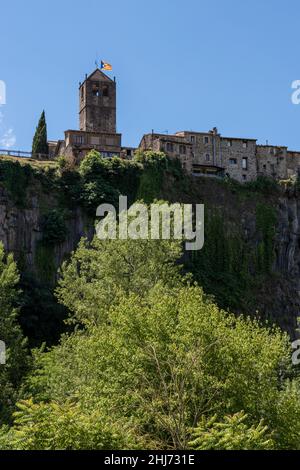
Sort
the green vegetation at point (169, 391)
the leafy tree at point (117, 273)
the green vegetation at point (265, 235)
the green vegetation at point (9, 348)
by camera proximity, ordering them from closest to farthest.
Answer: the green vegetation at point (169, 391) → the green vegetation at point (9, 348) → the leafy tree at point (117, 273) → the green vegetation at point (265, 235)

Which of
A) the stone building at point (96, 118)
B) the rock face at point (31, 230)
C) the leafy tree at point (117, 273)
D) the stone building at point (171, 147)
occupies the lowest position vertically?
the leafy tree at point (117, 273)

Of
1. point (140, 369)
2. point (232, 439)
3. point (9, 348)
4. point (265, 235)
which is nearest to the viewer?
point (232, 439)

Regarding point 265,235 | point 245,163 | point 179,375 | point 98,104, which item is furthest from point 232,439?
point 98,104

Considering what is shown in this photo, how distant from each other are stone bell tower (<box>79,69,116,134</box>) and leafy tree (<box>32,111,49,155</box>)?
6406mm

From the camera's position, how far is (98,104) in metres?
103

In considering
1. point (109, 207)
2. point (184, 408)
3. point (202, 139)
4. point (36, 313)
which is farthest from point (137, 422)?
point (202, 139)

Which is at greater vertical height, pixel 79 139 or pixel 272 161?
pixel 79 139

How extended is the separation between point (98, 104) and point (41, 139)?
1014 centimetres

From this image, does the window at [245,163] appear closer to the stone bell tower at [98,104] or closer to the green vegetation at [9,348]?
the stone bell tower at [98,104]

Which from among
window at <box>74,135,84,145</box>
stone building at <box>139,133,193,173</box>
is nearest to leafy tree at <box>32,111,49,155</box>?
window at <box>74,135,84,145</box>

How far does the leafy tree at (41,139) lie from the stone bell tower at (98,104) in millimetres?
6406

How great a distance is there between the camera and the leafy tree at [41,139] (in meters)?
95.6

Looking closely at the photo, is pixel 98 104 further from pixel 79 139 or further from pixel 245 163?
pixel 245 163

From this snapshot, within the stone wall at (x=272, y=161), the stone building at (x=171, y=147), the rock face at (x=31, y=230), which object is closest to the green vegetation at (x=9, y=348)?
the rock face at (x=31, y=230)
